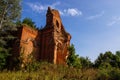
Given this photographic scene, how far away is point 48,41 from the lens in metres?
38.9

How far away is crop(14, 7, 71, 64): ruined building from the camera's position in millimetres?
35906

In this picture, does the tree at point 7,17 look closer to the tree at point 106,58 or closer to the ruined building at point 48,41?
the ruined building at point 48,41

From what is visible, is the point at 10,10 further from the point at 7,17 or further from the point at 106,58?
the point at 106,58

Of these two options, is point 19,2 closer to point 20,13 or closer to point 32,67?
point 20,13

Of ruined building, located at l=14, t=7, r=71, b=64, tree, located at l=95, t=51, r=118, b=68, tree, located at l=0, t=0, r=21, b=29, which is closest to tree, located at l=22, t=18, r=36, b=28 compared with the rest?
ruined building, located at l=14, t=7, r=71, b=64

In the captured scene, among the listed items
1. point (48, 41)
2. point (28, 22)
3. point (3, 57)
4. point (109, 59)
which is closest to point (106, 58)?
point (109, 59)

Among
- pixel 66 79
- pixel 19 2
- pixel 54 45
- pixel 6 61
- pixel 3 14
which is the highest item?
pixel 19 2

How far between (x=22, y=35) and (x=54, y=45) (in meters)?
5.42

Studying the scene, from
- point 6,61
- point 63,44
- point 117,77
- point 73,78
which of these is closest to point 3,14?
point 6,61

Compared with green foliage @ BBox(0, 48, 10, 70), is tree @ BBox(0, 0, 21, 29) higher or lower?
higher

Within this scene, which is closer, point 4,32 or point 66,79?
point 66,79

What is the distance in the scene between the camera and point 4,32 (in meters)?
33.6

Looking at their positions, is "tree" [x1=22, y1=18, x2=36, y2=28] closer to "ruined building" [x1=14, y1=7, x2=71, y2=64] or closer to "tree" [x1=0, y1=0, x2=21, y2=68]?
"ruined building" [x1=14, y1=7, x2=71, y2=64]

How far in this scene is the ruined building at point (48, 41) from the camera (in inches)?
1414
